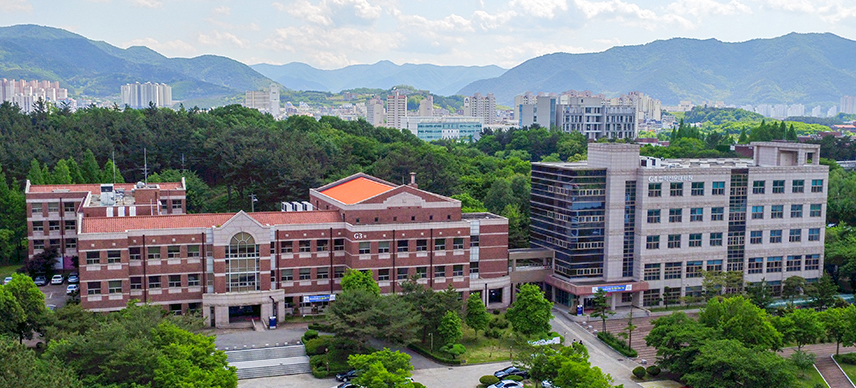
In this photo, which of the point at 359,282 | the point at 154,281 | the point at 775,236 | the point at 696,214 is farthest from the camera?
the point at 775,236

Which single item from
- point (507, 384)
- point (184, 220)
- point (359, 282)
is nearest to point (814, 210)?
point (507, 384)

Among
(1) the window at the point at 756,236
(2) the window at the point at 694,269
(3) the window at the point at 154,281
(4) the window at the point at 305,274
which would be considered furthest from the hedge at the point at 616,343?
(3) the window at the point at 154,281

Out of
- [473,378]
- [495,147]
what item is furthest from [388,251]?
[495,147]

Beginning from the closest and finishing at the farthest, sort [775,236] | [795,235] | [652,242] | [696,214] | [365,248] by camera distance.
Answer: [365,248]
[652,242]
[696,214]
[775,236]
[795,235]

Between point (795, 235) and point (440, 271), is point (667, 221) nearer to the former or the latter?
point (795, 235)

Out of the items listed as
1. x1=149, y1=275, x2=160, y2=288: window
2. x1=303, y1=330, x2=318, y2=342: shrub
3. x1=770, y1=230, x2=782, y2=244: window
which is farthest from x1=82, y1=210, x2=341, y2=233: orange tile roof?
x1=770, y1=230, x2=782, y2=244: window

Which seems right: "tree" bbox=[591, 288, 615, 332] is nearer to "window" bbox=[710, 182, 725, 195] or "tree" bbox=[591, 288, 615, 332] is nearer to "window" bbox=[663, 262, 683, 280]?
"window" bbox=[663, 262, 683, 280]

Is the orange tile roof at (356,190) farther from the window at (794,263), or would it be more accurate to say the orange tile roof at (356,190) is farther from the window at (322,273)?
the window at (794,263)
